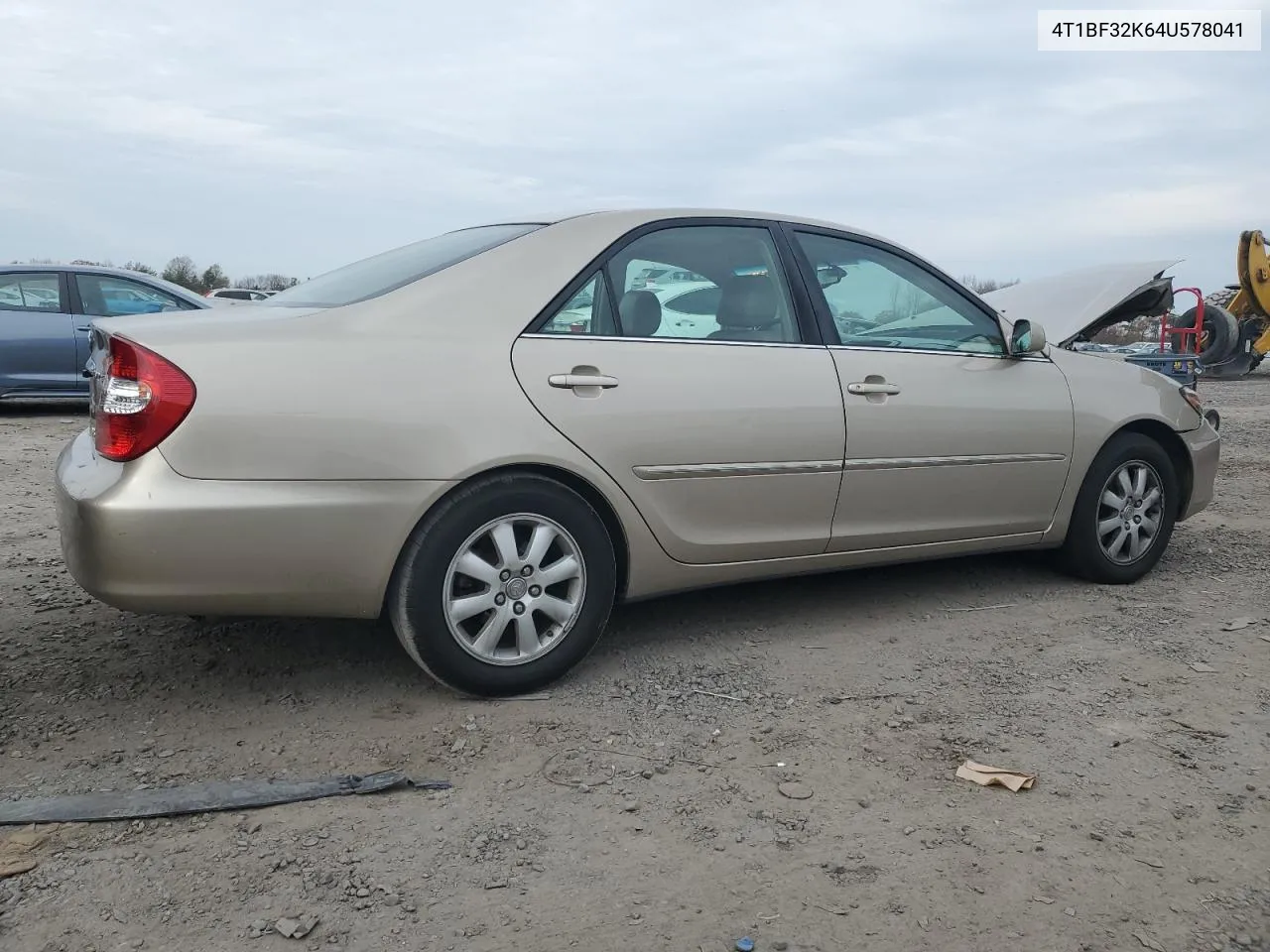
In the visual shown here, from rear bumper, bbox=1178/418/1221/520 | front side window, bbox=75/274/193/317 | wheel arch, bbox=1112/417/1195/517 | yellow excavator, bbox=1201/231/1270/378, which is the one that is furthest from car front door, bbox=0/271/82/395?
yellow excavator, bbox=1201/231/1270/378

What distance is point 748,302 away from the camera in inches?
151

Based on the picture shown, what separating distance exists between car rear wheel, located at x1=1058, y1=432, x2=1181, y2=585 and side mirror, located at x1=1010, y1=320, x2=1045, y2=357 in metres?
0.63

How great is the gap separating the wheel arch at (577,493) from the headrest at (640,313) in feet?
1.70

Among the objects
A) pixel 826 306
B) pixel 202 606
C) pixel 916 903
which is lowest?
pixel 916 903

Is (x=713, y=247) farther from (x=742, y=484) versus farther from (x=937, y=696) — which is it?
(x=937, y=696)

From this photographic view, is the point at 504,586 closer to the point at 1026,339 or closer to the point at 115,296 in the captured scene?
the point at 1026,339

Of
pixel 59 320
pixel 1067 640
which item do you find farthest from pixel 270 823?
pixel 59 320

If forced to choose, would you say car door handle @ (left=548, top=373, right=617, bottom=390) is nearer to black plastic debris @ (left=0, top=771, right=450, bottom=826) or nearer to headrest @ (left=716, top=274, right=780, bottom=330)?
headrest @ (left=716, top=274, right=780, bottom=330)

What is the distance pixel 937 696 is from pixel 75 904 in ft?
7.87

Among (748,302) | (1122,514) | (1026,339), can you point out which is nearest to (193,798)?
(748,302)

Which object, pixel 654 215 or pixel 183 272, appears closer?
pixel 654 215

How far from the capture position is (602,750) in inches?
118

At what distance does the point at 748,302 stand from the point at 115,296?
7981 mm

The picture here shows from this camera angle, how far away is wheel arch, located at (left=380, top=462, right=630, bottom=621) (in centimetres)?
312
